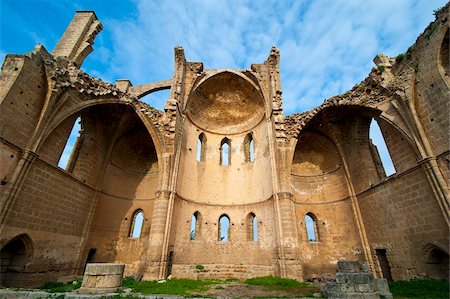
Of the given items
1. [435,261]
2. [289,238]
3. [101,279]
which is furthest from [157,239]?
[435,261]

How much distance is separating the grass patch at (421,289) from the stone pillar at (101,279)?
28.5 ft

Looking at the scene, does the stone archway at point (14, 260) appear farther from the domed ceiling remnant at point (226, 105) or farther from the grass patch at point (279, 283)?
the domed ceiling remnant at point (226, 105)

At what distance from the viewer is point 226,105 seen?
1750 cm

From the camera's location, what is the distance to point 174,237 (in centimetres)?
1256

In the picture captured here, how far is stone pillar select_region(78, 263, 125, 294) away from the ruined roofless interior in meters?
3.98

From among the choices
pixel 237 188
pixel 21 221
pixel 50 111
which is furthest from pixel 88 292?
pixel 237 188

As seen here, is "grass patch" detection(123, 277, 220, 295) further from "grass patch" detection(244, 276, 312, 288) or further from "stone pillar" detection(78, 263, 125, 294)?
"grass patch" detection(244, 276, 312, 288)

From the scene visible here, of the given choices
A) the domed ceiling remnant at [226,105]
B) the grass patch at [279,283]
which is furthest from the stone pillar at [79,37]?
the grass patch at [279,283]

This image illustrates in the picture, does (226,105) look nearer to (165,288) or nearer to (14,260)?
(165,288)

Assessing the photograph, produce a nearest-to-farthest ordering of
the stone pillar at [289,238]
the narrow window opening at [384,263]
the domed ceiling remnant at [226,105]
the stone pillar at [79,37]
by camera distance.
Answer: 1. the stone pillar at [289,238]
2. the narrow window opening at [384,263]
3. the stone pillar at [79,37]
4. the domed ceiling remnant at [226,105]

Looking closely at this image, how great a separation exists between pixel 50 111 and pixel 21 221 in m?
4.74

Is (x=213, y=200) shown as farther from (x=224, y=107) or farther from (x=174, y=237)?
→ (x=224, y=107)

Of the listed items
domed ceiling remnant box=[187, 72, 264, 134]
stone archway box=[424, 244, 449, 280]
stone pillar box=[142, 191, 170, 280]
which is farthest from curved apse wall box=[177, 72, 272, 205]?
stone archway box=[424, 244, 449, 280]

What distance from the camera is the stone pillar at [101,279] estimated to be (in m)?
6.46
